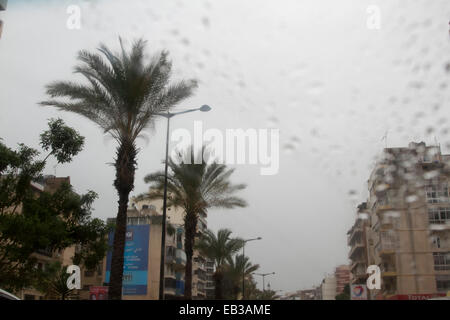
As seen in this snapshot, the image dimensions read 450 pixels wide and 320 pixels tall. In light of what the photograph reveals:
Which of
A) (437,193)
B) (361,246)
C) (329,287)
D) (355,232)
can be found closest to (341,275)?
(329,287)

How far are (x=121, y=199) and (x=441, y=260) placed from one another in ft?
128

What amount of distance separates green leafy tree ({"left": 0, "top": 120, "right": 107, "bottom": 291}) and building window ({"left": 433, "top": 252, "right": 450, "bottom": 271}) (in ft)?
127

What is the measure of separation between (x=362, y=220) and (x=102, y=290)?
141 feet

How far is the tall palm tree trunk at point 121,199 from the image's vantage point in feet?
49.3

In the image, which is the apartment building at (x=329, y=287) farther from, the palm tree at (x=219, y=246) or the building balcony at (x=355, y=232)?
the palm tree at (x=219, y=246)

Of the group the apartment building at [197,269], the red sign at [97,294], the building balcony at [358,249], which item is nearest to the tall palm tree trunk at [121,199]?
the red sign at [97,294]

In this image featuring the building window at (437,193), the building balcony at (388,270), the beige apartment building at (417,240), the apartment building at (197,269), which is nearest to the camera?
the beige apartment building at (417,240)

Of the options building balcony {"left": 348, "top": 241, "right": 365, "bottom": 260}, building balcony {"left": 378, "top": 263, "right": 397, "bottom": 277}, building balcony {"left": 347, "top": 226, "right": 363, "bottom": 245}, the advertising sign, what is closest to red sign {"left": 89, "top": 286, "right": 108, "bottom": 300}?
the advertising sign

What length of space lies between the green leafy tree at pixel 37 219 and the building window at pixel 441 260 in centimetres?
3864

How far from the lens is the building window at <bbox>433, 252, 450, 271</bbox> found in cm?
4497

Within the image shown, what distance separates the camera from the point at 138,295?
54562mm

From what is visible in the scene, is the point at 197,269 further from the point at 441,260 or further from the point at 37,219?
the point at 37,219
